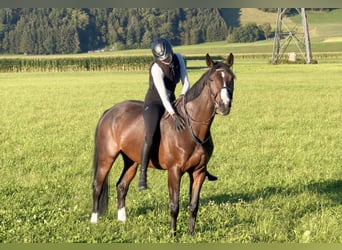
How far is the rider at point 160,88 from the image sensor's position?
215 inches

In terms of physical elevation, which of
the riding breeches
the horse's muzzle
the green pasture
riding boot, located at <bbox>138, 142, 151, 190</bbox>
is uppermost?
the horse's muzzle

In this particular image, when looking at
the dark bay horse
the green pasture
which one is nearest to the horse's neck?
the dark bay horse

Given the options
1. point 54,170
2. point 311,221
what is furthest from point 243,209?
point 54,170

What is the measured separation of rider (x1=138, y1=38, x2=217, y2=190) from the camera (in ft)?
17.9

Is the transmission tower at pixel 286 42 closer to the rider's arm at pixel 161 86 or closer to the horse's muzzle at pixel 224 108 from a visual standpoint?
the rider's arm at pixel 161 86

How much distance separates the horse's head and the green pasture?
6.17 feet

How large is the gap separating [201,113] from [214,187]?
3499 mm

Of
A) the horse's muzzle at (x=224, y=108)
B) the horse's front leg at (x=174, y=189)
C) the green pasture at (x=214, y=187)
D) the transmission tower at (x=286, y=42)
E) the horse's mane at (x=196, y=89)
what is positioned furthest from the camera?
the transmission tower at (x=286, y=42)

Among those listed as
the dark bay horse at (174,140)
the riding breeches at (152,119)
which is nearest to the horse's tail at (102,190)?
the dark bay horse at (174,140)

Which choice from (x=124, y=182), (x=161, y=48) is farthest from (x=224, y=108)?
(x=124, y=182)

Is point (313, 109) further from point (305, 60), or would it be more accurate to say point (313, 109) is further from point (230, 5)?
point (305, 60)

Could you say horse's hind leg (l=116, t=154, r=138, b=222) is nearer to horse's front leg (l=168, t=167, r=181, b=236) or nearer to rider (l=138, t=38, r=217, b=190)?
rider (l=138, t=38, r=217, b=190)

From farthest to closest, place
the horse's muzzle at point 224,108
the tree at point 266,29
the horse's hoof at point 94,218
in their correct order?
the tree at point 266,29 < the horse's hoof at point 94,218 < the horse's muzzle at point 224,108

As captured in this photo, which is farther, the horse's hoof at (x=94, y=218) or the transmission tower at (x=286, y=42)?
the transmission tower at (x=286, y=42)
